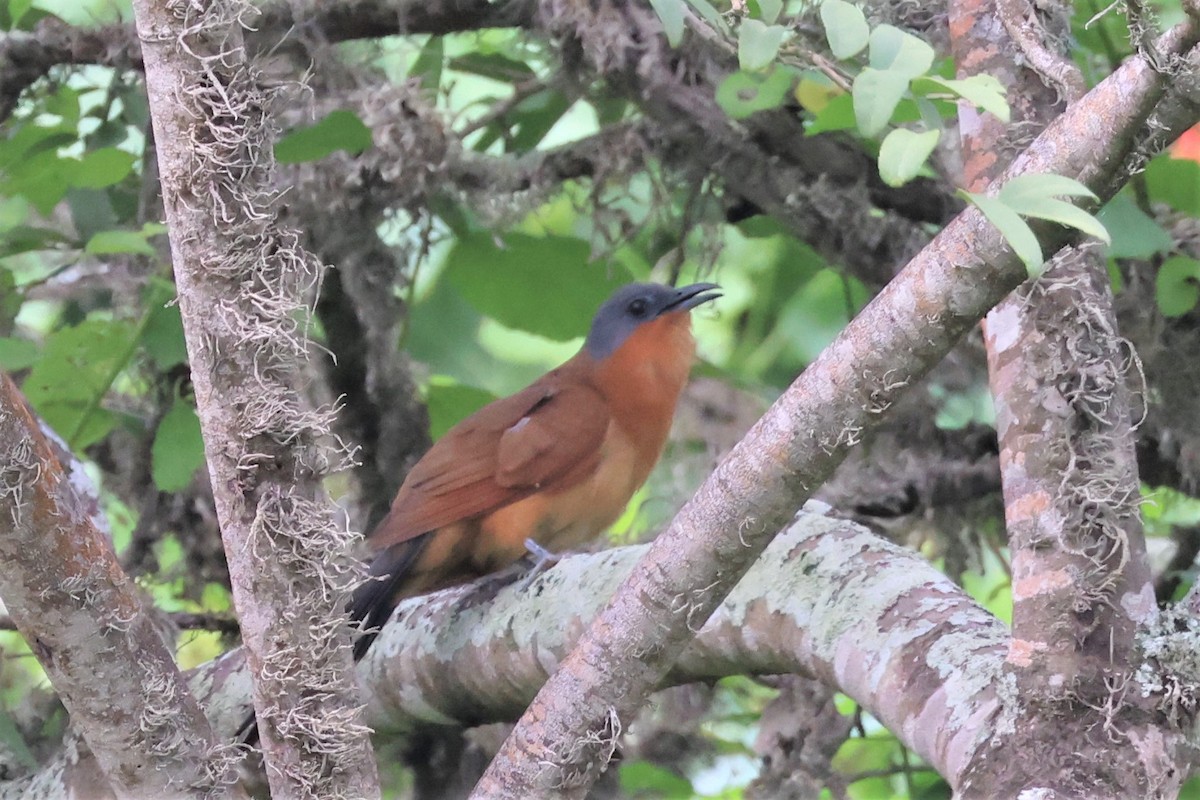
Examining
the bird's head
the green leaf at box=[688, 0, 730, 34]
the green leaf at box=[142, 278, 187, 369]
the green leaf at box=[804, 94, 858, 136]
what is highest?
the green leaf at box=[688, 0, 730, 34]

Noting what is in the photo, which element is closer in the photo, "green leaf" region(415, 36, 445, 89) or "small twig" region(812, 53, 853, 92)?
"small twig" region(812, 53, 853, 92)

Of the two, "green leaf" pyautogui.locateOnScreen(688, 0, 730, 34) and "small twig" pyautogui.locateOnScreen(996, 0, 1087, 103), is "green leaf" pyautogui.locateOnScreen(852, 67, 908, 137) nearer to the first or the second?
"green leaf" pyautogui.locateOnScreen(688, 0, 730, 34)

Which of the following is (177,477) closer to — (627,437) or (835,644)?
(627,437)

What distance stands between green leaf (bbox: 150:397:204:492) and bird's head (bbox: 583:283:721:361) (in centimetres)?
105

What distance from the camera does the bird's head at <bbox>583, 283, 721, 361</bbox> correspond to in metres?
3.25

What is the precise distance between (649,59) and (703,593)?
1650 millimetres

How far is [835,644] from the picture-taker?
5.90 ft

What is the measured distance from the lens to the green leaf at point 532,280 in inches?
119

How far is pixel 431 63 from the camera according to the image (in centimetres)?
300

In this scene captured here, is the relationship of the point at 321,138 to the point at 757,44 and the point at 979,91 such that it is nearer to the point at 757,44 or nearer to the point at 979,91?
the point at 757,44

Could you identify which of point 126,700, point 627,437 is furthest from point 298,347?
point 627,437

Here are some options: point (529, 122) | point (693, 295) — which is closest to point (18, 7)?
point (529, 122)

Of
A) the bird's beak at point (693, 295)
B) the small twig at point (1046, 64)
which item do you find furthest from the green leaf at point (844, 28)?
the bird's beak at point (693, 295)

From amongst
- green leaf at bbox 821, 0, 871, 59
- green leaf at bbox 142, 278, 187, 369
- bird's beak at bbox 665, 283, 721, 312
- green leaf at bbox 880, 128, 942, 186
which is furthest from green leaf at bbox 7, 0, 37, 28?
green leaf at bbox 880, 128, 942, 186
